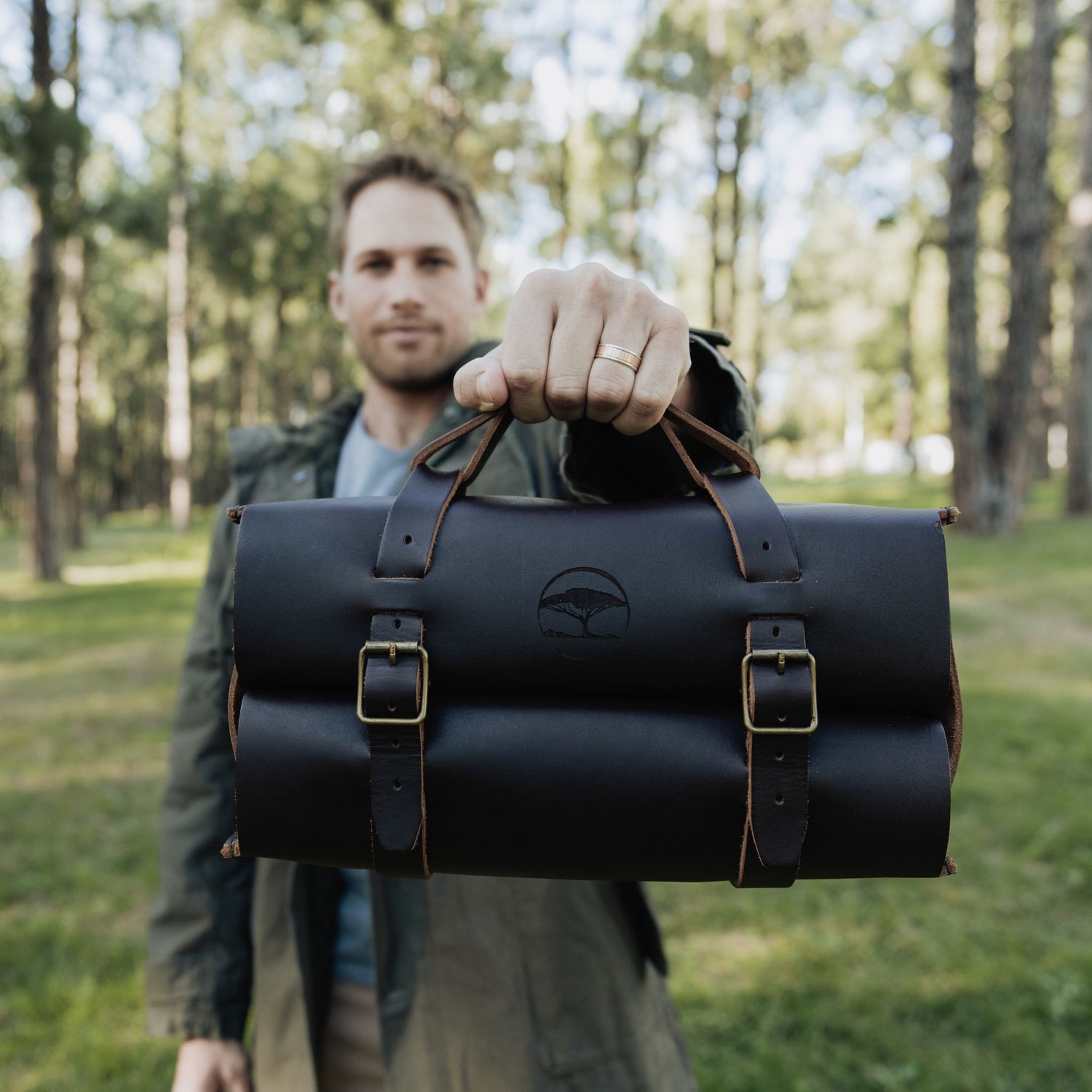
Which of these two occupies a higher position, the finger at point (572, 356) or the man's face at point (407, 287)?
the man's face at point (407, 287)

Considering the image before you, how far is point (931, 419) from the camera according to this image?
48.7 metres

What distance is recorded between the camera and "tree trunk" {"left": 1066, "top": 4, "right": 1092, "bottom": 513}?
16.2 m

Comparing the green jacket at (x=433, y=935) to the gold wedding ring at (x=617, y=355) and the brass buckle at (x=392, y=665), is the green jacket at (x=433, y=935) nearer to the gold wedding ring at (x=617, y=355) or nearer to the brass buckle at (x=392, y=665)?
the gold wedding ring at (x=617, y=355)

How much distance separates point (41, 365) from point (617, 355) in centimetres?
1612

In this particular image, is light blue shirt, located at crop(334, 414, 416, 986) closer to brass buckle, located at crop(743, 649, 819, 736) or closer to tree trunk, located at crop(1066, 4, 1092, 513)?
brass buckle, located at crop(743, 649, 819, 736)

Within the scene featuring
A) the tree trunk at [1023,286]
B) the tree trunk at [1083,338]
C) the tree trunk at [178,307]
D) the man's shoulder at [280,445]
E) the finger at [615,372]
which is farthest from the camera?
the tree trunk at [178,307]

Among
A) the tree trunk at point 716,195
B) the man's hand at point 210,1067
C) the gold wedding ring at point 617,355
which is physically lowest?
the man's hand at point 210,1067

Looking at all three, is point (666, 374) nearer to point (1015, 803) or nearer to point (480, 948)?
point (480, 948)

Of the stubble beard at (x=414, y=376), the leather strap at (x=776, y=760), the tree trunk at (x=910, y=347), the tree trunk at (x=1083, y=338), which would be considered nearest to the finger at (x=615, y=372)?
the leather strap at (x=776, y=760)

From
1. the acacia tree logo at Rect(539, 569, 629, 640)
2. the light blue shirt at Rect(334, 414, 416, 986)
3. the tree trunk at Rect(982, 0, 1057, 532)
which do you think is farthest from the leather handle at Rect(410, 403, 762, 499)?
the tree trunk at Rect(982, 0, 1057, 532)

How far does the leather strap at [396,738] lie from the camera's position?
3.62ft

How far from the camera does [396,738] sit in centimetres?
112

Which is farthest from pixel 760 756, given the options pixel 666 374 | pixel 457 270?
pixel 457 270

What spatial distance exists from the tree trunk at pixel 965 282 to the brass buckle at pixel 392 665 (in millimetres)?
14494
